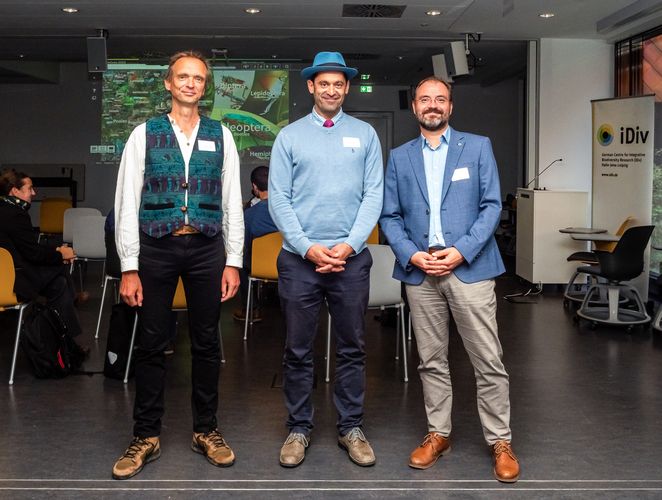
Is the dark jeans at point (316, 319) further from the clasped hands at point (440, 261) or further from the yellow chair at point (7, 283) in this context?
the yellow chair at point (7, 283)

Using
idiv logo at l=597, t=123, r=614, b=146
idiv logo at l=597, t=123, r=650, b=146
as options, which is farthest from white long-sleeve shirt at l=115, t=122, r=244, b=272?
idiv logo at l=597, t=123, r=614, b=146

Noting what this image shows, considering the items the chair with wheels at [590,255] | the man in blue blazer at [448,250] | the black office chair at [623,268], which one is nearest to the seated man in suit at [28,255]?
the man in blue blazer at [448,250]

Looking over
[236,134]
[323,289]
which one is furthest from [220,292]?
[236,134]

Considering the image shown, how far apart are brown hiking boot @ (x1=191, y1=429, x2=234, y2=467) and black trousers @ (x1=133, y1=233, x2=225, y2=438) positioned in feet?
0.42

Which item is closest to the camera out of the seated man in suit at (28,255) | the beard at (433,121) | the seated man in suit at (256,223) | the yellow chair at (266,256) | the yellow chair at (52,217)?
the beard at (433,121)

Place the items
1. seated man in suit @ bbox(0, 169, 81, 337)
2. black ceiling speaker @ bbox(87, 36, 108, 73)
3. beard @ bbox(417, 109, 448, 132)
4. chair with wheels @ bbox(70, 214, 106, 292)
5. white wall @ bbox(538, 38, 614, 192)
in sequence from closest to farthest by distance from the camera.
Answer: beard @ bbox(417, 109, 448, 132) < seated man in suit @ bbox(0, 169, 81, 337) < chair with wheels @ bbox(70, 214, 106, 292) < black ceiling speaker @ bbox(87, 36, 108, 73) < white wall @ bbox(538, 38, 614, 192)

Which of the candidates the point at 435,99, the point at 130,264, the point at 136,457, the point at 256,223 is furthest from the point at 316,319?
the point at 256,223

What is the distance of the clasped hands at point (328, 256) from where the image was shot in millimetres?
2998

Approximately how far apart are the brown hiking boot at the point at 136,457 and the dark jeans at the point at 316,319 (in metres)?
0.60

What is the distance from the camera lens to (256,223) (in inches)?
232

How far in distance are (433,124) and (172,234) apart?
1.15 m

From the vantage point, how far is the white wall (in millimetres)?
8781

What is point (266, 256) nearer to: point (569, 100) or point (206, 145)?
point (206, 145)

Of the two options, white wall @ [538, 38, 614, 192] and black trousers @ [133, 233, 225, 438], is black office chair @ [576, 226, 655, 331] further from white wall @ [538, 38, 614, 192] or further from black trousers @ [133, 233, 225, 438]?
black trousers @ [133, 233, 225, 438]
